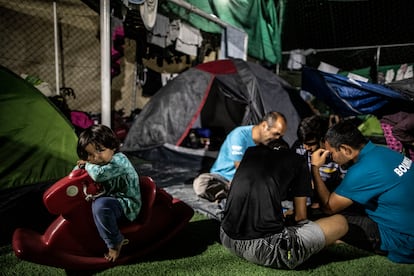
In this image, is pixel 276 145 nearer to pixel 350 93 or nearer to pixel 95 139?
pixel 95 139

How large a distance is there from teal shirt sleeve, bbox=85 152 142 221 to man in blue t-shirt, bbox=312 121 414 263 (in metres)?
1.20

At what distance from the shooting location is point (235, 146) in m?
2.93

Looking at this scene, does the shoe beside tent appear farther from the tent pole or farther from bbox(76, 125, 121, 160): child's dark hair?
the tent pole

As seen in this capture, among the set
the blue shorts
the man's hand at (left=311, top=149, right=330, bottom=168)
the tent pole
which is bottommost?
the blue shorts

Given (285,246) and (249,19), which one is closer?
(285,246)

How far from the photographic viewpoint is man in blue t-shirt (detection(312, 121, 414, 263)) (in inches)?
72.6

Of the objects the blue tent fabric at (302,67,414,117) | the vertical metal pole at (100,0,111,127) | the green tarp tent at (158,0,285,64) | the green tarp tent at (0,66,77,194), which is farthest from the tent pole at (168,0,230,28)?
the green tarp tent at (0,66,77,194)

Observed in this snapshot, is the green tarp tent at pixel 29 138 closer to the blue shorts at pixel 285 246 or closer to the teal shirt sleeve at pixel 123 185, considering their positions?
the teal shirt sleeve at pixel 123 185

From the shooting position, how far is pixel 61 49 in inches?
224

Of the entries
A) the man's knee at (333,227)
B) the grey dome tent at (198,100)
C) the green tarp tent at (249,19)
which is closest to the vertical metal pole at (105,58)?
Answer: the grey dome tent at (198,100)

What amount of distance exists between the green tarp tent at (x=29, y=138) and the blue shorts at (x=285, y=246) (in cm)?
157

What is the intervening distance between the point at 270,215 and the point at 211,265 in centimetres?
53

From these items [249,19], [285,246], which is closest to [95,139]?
Answer: [285,246]

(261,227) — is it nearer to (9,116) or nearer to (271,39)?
(9,116)
